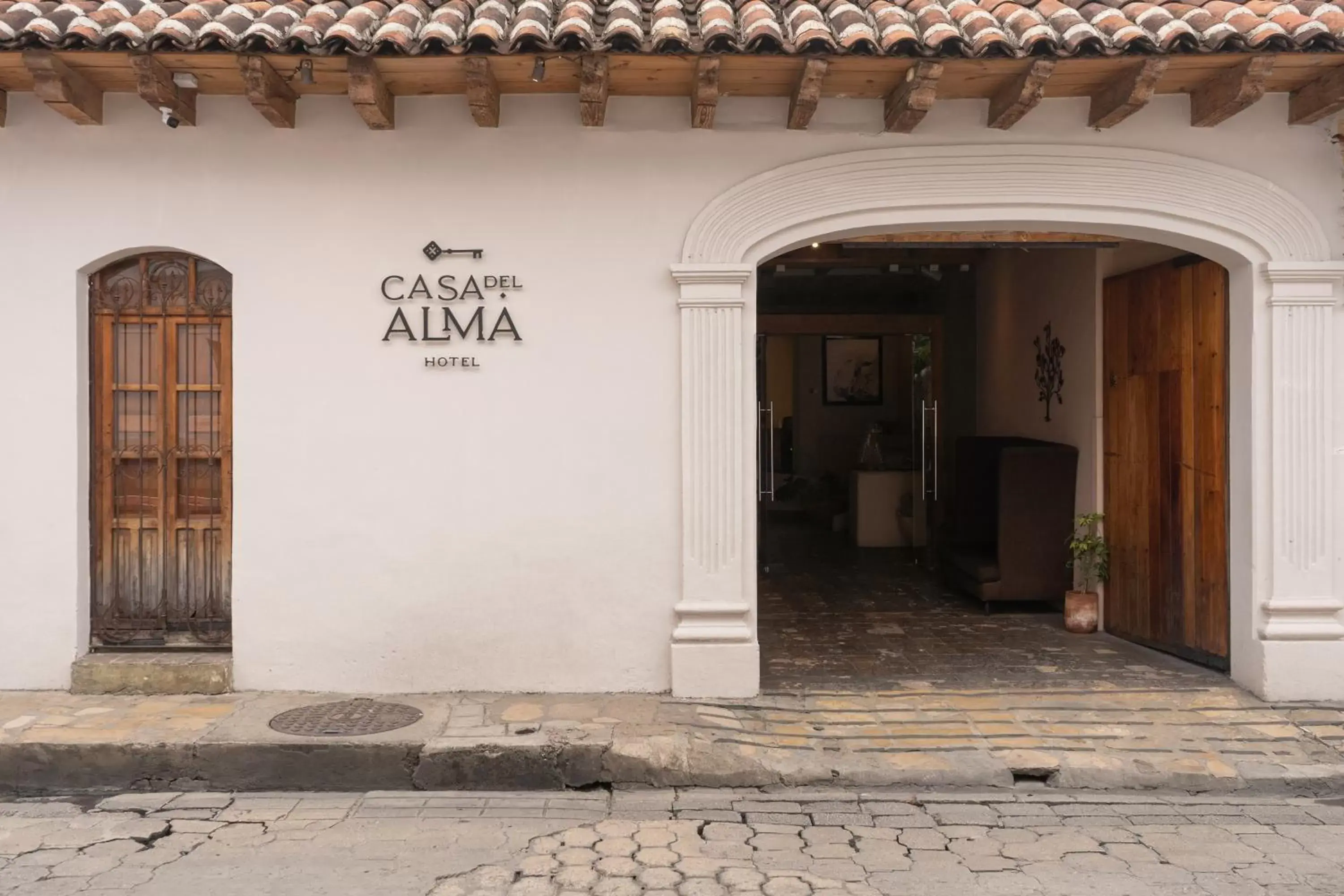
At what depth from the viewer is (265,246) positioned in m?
6.01

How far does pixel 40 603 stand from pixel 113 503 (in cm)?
70

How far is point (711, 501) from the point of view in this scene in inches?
237

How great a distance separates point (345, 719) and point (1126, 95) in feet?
17.9

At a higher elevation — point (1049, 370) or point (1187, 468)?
point (1049, 370)

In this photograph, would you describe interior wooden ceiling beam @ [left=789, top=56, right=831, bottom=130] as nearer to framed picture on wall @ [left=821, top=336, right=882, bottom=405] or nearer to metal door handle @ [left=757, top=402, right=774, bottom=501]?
metal door handle @ [left=757, top=402, right=774, bottom=501]

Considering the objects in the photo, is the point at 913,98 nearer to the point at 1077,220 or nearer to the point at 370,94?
the point at 1077,220

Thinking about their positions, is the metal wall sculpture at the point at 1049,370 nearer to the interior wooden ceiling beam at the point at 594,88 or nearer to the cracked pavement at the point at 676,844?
the cracked pavement at the point at 676,844

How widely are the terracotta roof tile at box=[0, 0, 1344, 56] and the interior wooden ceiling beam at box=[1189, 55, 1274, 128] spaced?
18cm

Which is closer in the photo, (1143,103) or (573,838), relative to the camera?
(573,838)

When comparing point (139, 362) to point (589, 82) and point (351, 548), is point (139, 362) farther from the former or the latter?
point (589, 82)

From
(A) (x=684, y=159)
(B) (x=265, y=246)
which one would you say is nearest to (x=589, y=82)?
(A) (x=684, y=159)

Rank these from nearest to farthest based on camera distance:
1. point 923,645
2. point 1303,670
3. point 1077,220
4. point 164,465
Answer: point 1303,670 → point 1077,220 → point 164,465 → point 923,645

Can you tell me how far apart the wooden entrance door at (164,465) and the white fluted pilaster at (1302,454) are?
6334 mm

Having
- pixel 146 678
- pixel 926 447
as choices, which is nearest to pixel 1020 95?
pixel 146 678
